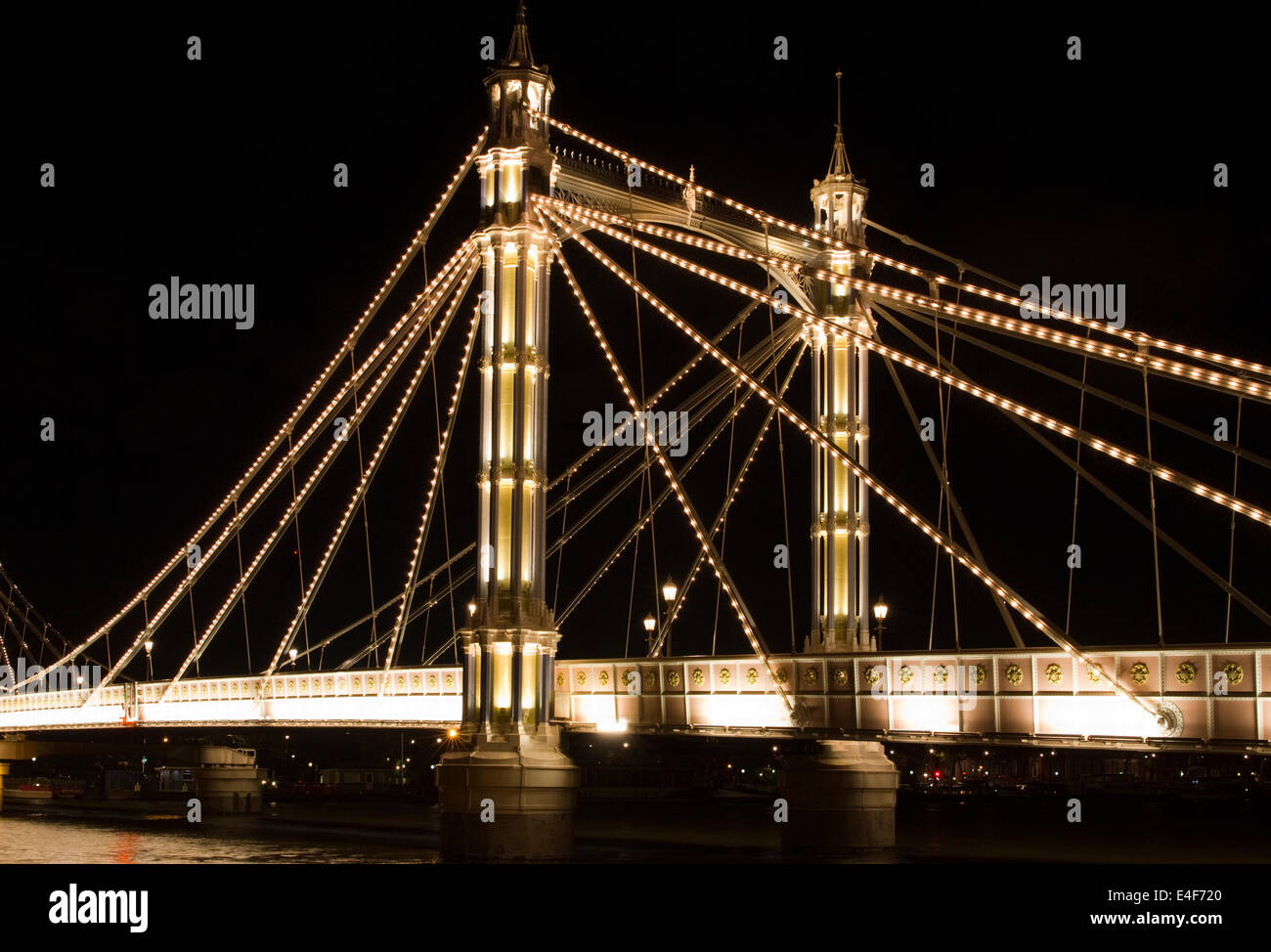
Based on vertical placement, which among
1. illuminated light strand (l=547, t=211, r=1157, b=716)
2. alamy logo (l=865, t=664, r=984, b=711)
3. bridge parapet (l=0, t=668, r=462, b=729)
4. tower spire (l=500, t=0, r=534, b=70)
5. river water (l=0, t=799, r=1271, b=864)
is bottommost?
river water (l=0, t=799, r=1271, b=864)

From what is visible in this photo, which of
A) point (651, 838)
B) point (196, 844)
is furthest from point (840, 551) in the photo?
point (196, 844)

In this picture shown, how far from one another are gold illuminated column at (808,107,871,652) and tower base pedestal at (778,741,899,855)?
246cm

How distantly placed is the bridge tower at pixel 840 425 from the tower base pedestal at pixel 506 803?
7.72 meters

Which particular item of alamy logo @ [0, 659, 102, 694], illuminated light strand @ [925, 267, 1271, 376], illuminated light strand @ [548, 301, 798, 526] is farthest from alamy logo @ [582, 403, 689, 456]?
alamy logo @ [0, 659, 102, 694]

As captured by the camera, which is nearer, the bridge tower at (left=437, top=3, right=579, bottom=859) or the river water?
the bridge tower at (left=437, top=3, right=579, bottom=859)

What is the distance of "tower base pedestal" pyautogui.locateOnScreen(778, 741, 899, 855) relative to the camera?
1487 inches

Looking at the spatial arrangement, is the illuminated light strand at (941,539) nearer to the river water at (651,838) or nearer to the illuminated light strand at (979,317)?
the illuminated light strand at (979,317)

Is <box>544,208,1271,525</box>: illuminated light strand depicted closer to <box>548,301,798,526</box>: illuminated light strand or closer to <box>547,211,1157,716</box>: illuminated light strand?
<box>547,211,1157,716</box>: illuminated light strand

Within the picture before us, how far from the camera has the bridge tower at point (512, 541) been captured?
108 ft

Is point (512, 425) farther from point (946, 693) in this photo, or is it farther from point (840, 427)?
point (946, 693)

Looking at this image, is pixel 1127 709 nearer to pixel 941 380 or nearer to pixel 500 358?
pixel 941 380

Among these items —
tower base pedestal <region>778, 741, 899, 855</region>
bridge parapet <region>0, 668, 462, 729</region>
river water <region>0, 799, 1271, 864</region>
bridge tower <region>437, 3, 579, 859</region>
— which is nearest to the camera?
bridge tower <region>437, 3, 579, 859</region>
